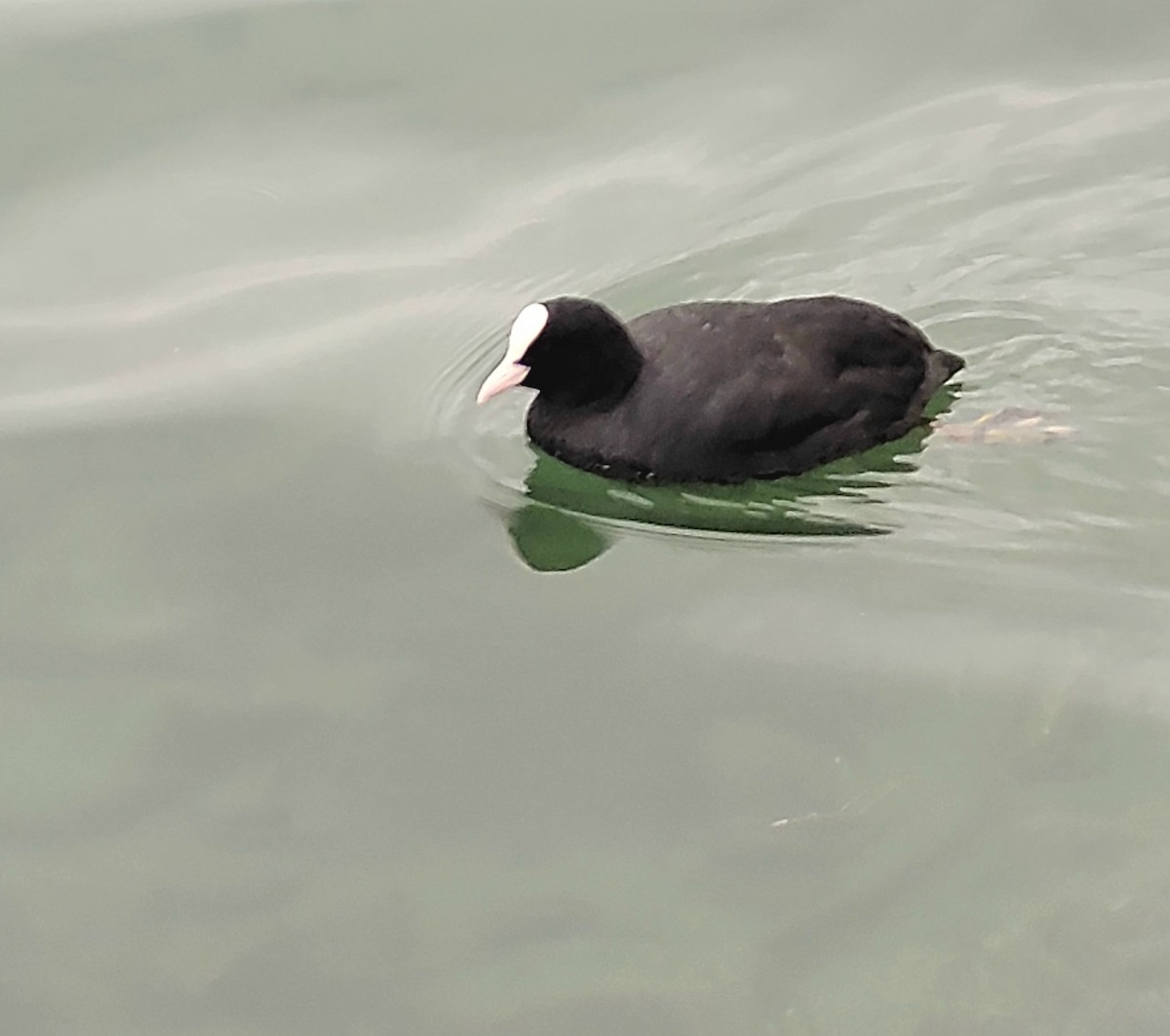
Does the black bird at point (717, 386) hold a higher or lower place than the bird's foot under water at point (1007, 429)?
higher

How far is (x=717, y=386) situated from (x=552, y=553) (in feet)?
2.33

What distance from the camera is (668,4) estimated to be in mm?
8656

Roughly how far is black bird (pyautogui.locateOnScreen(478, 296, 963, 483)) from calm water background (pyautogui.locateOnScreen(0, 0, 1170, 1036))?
124 mm

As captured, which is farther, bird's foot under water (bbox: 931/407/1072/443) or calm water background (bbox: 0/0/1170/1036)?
bird's foot under water (bbox: 931/407/1072/443)

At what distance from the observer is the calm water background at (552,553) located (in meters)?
4.61

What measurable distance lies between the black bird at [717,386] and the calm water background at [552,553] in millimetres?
124

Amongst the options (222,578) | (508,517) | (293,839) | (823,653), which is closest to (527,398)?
(508,517)

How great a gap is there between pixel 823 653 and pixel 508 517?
1.17 metres

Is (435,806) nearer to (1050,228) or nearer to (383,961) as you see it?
(383,961)

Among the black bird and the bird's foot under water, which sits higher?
the black bird

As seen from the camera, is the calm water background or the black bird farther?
the black bird

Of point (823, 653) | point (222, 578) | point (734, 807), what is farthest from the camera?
point (222, 578)

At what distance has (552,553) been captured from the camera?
5.95m

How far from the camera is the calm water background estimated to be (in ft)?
15.1
